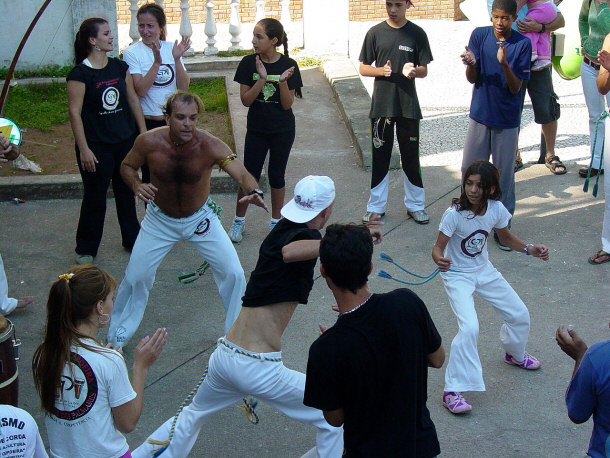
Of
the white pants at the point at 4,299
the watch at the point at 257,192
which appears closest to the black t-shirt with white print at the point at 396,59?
the watch at the point at 257,192

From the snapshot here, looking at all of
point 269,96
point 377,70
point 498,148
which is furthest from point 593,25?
point 269,96

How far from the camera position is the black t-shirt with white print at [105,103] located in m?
6.50

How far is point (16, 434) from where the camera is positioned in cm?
297

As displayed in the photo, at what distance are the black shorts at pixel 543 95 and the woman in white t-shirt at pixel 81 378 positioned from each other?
5878 millimetres

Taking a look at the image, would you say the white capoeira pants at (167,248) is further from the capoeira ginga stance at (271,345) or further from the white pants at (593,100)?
the white pants at (593,100)

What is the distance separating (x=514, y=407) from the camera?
492cm

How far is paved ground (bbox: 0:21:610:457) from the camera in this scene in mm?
4707

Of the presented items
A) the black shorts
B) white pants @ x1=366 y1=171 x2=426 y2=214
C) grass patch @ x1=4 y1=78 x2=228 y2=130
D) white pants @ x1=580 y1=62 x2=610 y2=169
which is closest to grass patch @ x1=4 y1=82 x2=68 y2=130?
grass patch @ x1=4 y1=78 x2=228 y2=130

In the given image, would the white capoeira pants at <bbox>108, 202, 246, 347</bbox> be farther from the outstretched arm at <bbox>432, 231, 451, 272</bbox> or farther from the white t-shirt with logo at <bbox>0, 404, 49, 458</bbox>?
the white t-shirt with logo at <bbox>0, 404, 49, 458</bbox>

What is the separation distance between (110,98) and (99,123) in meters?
0.23

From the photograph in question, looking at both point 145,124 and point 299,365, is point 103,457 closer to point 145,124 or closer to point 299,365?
point 299,365

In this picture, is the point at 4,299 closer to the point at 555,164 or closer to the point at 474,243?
the point at 474,243

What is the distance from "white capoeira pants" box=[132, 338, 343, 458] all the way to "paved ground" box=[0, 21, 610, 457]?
1.86ft

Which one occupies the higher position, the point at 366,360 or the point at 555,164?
the point at 366,360
